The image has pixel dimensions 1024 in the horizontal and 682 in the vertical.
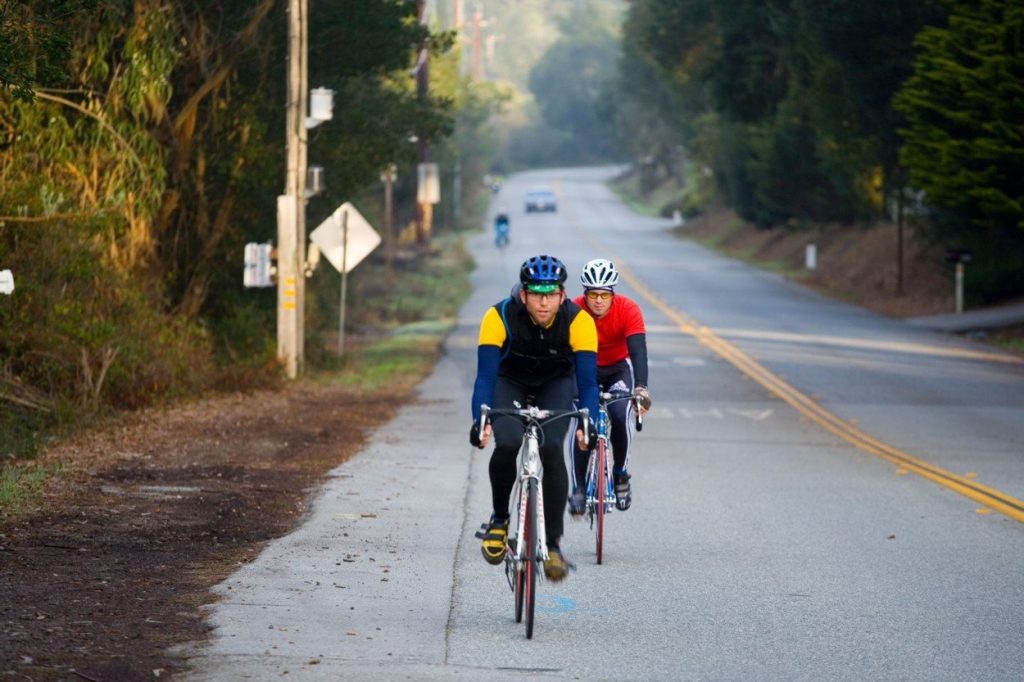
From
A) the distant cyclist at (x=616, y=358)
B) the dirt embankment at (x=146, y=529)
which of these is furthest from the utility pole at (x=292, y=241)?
the distant cyclist at (x=616, y=358)

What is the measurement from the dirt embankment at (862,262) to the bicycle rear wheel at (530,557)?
3689cm

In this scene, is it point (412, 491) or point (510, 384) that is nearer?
point (510, 384)

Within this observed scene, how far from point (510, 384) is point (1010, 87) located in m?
23.7

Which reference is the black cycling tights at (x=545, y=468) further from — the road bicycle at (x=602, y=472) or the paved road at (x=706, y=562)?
the road bicycle at (x=602, y=472)

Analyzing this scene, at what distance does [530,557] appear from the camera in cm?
859

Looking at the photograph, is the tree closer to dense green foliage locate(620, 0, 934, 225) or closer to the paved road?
dense green foliage locate(620, 0, 934, 225)

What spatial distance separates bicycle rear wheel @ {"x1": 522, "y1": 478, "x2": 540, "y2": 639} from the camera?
8547mm

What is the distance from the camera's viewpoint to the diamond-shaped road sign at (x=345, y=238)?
27203mm

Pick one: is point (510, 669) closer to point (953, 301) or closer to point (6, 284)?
point (6, 284)

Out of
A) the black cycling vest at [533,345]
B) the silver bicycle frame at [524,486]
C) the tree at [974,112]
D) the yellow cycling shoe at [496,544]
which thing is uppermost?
the tree at [974,112]

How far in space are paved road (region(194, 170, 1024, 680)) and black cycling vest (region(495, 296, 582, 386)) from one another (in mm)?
1321

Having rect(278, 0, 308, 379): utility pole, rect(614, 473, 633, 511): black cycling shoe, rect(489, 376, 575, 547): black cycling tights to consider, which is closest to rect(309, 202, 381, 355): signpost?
rect(278, 0, 308, 379): utility pole

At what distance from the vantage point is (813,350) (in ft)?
109

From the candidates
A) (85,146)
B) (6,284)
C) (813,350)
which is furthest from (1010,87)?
(6,284)
